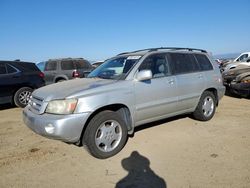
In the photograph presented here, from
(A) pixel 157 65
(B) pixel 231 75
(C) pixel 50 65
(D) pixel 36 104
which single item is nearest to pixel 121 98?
(A) pixel 157 65

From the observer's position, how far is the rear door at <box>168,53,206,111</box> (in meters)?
5.39

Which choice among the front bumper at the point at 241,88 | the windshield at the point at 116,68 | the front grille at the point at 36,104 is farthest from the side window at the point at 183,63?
the front bumper at the point at 241,88

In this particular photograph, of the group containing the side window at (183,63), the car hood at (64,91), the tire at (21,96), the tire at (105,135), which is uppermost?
the side window at (183,63)

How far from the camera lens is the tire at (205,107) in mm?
5986

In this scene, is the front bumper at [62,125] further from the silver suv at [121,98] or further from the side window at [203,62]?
the side window at [203,62]

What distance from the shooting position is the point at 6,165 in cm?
412

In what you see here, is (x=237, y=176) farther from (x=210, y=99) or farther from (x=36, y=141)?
(x=36, y=141)

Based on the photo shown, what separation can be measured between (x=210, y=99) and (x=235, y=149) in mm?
1963

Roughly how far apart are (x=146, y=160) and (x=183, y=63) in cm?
251

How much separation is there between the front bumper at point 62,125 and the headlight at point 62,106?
7 centimetres

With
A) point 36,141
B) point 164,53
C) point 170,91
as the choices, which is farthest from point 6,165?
point 164,53

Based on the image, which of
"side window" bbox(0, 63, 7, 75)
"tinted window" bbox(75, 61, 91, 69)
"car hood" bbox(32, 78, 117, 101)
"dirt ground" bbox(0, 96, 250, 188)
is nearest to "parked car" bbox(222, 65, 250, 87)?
"dirt ground" bbox(0, 96, 250, 188)

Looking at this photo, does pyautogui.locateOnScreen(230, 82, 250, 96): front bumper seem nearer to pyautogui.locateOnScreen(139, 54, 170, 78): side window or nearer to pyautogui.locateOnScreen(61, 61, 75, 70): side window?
pyautogui.locateOnScreen(139, 54, 170, 78): side window

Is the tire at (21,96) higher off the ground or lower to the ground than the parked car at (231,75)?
lower
